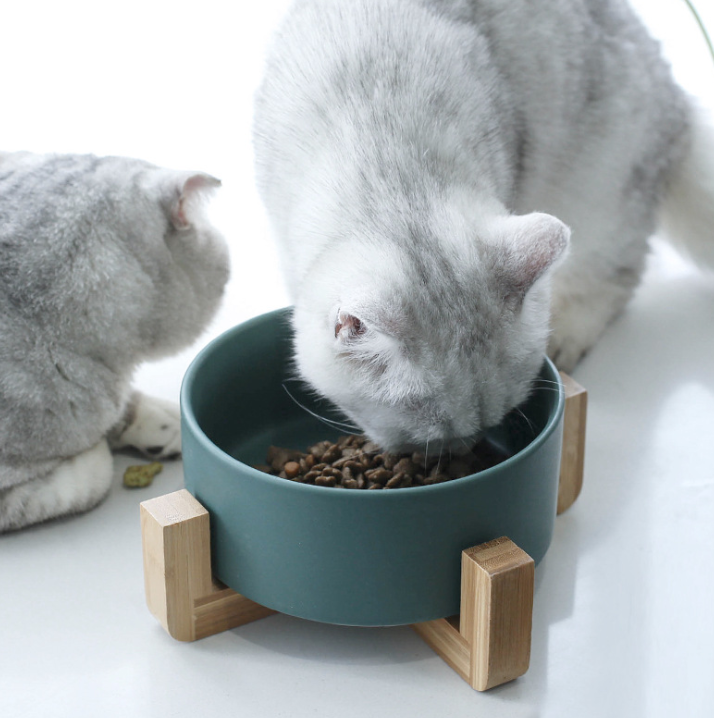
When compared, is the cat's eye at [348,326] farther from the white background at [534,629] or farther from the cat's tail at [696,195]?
the cat's tail at [696,195]

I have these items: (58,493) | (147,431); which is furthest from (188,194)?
(58,493)

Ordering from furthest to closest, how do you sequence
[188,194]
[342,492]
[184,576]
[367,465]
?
[188,194]
[367,465]
[184,576]
[342,492]

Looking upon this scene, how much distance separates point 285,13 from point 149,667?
41.7 inches

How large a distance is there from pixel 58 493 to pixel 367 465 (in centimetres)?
48

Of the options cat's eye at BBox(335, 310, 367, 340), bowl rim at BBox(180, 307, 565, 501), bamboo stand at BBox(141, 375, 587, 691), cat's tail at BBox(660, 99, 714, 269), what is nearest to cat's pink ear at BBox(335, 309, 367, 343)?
cat's eye at BBox(335, 310, 367, 340)

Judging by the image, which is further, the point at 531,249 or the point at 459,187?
the point at 459,187

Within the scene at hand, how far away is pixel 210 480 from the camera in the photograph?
1168 millimetres

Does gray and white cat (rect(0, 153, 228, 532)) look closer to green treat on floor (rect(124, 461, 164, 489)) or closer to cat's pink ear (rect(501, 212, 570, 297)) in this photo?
green treat on floor (rect(124, 461, 164, 489))

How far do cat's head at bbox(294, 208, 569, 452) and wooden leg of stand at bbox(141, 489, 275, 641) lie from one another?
24 cm

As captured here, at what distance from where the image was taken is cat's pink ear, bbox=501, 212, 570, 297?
1.09 metres

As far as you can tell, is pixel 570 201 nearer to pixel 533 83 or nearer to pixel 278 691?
pixel 533 83

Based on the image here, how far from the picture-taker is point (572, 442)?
1.41 m

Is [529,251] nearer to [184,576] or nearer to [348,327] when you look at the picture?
[348,327]

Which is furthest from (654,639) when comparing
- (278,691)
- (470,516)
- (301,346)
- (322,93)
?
(322,93)
